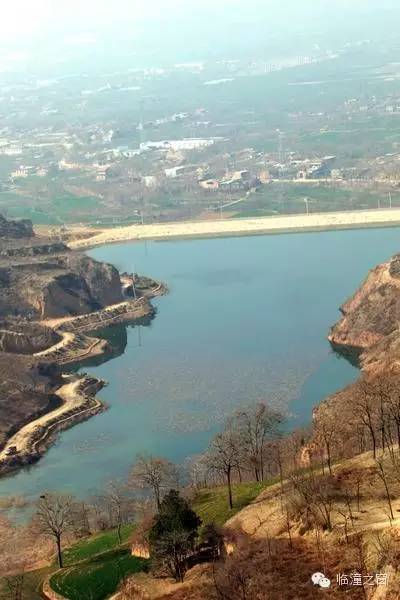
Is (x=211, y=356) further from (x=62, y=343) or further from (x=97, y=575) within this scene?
(x=97, y=575)

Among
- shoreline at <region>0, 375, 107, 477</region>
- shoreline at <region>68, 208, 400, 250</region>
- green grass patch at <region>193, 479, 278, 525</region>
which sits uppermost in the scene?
shoreline at <region>68, 208, 400, 250</region>

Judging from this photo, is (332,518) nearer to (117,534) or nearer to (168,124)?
(117,534)

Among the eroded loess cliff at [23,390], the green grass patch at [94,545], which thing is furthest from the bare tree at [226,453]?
the eroded loess cliff at [23,390]

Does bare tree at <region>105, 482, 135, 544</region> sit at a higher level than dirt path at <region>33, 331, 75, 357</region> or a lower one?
lower

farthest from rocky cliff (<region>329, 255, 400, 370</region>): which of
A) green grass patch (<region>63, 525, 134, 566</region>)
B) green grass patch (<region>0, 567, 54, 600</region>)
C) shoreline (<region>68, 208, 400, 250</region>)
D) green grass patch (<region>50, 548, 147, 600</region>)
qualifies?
shoreline (<region>68, 208, 400, 250</region>)

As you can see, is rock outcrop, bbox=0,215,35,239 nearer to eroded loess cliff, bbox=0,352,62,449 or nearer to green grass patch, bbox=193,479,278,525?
eroded loess cliff, bbox=0,352,62,449

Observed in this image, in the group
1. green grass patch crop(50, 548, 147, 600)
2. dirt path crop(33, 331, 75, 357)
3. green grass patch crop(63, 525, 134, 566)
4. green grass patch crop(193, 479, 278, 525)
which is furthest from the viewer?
dirt path crop(33, 331, 75, 357)

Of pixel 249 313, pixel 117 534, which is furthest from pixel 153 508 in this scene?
pixel 249 313

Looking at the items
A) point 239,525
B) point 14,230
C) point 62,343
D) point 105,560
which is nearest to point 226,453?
point 105,560
